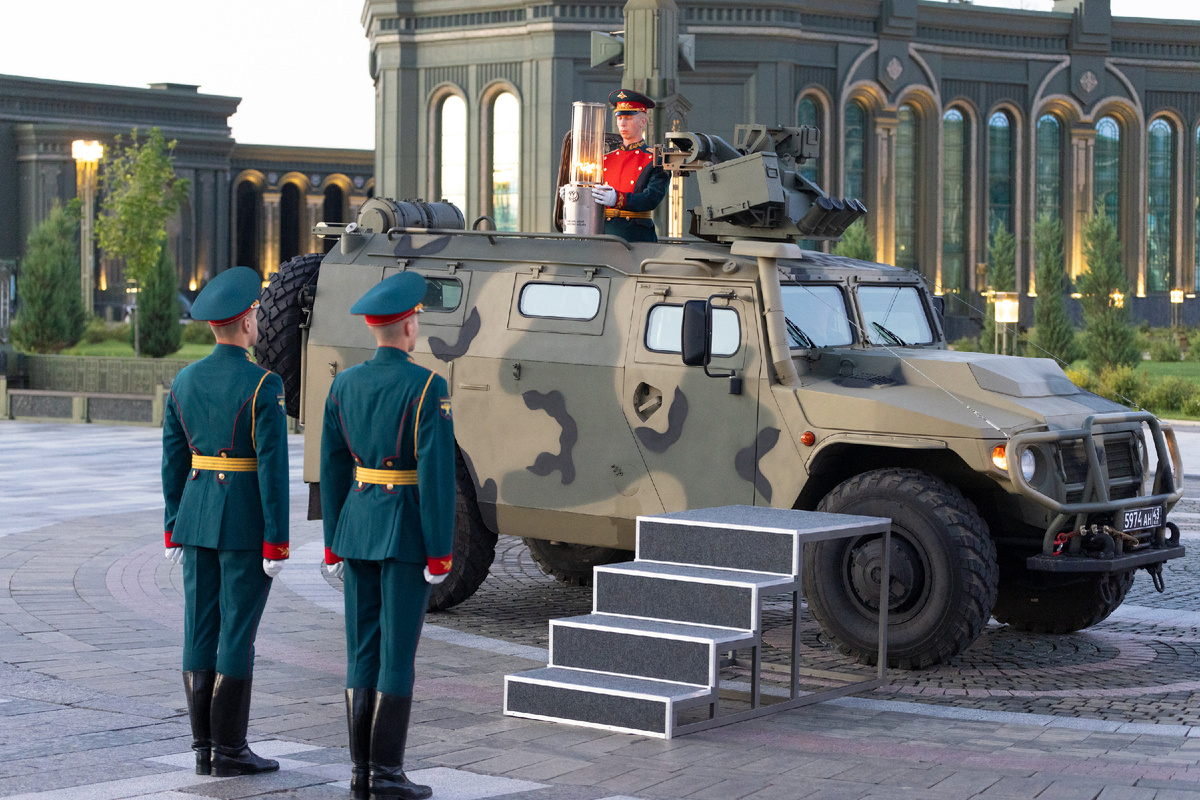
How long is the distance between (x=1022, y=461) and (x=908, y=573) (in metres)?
0.89

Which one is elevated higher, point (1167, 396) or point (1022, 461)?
point (1167, 396)

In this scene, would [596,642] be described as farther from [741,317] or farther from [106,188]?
[106,188]

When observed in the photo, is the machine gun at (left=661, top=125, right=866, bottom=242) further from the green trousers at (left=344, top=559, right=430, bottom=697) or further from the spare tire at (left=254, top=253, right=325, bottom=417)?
the green trousers at (left=344, top=559, right=430, bottom=697)

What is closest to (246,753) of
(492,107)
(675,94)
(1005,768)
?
(1005,768)

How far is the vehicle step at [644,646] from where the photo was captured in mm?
7613

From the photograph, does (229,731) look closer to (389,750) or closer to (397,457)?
(389,750)

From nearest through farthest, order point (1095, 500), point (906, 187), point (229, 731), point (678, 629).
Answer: point (229, 731)
point (678, 629)
point (1095, 500)
point (906, 187)

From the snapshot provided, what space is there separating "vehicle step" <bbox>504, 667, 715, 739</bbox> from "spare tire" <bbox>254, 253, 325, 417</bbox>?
14.3 feet

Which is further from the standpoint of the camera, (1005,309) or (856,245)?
(856,245)

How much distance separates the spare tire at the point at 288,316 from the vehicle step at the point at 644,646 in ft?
13.8

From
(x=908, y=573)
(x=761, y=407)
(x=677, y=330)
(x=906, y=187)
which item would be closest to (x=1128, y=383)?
(x=906, y=187)

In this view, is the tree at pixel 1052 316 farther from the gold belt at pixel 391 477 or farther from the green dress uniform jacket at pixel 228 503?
the gold belt at pixel 391 477

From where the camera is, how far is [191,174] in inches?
3103

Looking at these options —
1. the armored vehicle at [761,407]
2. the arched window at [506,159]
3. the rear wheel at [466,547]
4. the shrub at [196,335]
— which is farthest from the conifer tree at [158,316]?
the rear wheel at [466,547]
